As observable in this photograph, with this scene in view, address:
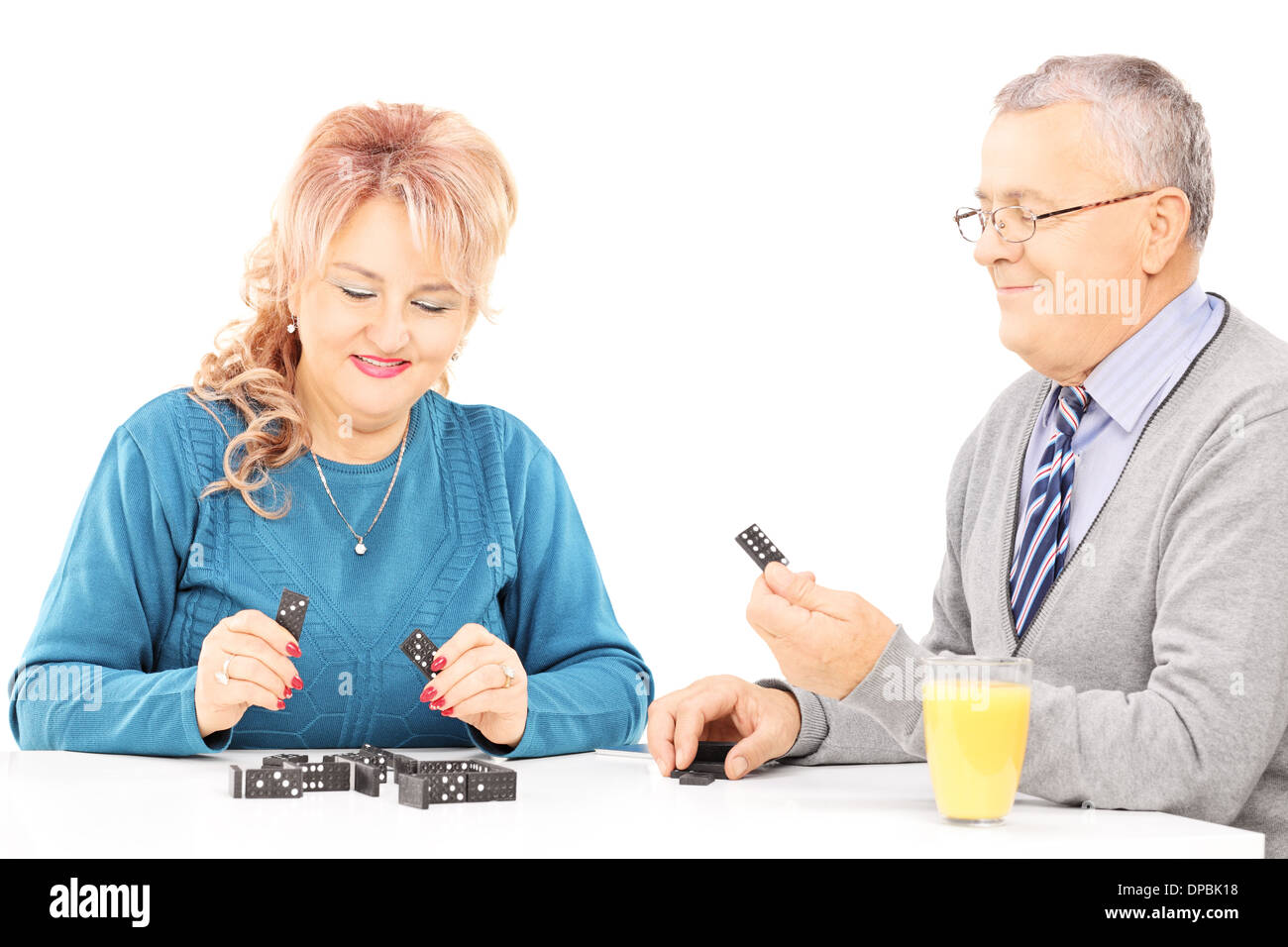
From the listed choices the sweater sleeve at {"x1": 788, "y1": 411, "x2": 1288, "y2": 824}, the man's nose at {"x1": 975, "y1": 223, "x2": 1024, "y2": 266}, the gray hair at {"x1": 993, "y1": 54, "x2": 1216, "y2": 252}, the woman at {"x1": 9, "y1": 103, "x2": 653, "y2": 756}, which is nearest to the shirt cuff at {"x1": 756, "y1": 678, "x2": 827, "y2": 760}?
the sweater sleeve at {"x1": 788, "y1": 411, "x2": 1288, "y2": 824}

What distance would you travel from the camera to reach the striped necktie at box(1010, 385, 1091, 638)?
72.8 inches

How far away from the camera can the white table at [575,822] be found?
1234 mm

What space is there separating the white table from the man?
0.32ft

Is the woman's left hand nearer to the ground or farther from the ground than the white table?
farther from the ground

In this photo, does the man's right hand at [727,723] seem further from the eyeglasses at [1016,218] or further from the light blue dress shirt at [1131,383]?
the eyeglasses at [1016,218]

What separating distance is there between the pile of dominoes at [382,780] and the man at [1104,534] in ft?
0.95

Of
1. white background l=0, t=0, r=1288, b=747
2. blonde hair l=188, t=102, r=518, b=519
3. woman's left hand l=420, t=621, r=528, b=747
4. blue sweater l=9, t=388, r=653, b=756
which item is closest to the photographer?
woman's left hand l=420, t=621, r=528, b=747

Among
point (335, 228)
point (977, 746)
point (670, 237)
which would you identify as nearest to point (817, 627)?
point (977, 746)

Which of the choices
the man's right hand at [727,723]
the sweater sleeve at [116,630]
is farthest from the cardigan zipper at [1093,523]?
the sweater sleeve at [116,630]

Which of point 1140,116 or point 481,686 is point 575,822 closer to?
point 481,686

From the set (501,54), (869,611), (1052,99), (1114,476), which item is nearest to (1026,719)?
(869,611)

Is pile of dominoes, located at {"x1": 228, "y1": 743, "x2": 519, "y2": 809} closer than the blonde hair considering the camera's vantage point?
Yes

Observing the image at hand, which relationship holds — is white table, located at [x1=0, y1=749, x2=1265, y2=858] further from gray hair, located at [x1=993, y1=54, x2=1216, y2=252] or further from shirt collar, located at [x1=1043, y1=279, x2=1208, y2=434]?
gray hair, located at [x1=993, y1=54, x2=1216, y2=252]

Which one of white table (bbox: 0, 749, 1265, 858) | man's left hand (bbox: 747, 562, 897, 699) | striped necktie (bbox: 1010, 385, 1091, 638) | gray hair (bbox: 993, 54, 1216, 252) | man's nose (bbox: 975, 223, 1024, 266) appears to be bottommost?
white table (bbox: 0, 749, 1265, 858)
